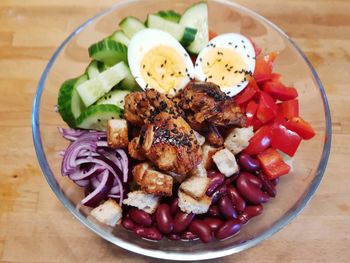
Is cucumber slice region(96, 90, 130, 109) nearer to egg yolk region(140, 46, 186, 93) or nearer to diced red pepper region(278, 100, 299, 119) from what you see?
egg yolk region(140, 46, 186, 93)

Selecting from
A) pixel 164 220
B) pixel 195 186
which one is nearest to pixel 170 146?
pixel 195 186

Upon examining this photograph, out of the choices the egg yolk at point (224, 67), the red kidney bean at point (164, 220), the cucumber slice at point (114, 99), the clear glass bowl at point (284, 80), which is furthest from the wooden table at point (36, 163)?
the egg yolk at point (224, 67)

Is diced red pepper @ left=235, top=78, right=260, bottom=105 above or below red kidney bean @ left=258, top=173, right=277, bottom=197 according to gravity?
above

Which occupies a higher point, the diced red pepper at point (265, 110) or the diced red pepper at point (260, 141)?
the diced red pepper at point (265, 110)

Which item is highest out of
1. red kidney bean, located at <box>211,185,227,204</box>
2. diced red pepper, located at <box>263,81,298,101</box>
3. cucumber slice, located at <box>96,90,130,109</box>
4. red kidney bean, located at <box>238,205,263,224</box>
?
diced red pepper, located at <box>263,81,298,101</box>

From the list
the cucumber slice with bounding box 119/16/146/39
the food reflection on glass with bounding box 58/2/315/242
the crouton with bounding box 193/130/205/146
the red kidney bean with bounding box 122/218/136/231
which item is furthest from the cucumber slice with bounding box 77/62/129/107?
the red kidney bean with bounding box 122/218/136/231

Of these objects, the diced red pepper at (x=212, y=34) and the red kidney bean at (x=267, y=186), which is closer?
the red kidney bean at (x=267, y=186)

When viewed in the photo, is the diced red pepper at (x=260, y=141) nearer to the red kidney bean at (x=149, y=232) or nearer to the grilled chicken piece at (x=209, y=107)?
the grilled chicken piece at (x=209, y=107)
